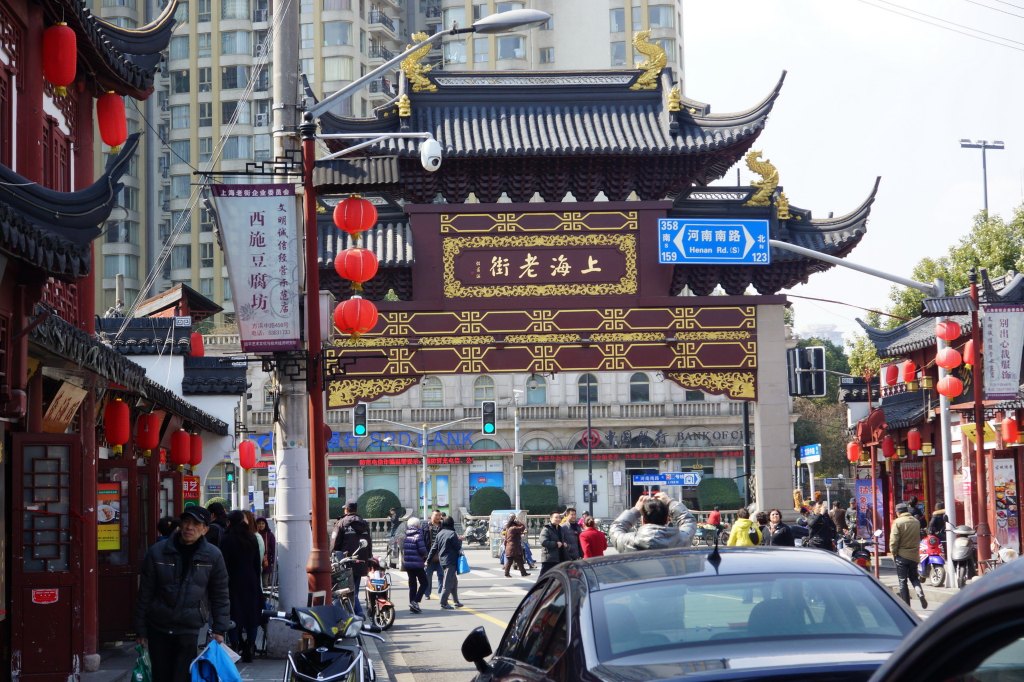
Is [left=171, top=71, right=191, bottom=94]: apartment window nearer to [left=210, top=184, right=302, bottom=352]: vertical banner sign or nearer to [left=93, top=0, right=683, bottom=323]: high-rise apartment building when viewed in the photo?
[left=93, top=0, right=683, bottom=323]: high-rise apartment building

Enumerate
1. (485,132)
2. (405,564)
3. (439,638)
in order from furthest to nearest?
(485,132) < (405,564) < (439,638)

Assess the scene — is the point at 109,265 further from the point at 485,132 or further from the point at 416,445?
the point at 485,132

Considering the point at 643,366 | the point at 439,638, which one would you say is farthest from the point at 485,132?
the point at 439,638

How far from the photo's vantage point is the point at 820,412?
7612 cm

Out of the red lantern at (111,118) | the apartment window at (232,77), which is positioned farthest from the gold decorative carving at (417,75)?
the apartment window at (232,77)

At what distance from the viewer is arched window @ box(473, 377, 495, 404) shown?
238 feet

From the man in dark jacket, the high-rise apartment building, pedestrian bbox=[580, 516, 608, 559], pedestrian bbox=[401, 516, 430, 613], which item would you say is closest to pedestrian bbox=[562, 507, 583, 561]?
pedestrian bbox=[580, 516, 608, 559]

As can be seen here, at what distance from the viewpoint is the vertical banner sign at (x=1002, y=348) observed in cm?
2470

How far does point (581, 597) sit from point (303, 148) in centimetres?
1060

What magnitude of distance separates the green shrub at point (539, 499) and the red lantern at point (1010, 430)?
40989 millimetres

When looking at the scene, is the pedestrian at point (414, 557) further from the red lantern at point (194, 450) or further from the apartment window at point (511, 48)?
the apartment window at point (511, 48)

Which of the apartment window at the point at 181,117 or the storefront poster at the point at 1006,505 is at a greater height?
the apartment window at the point at 181,117

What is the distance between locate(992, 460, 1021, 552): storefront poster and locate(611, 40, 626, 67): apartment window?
5971 centimetres

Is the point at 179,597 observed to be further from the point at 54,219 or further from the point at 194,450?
the point at 194,450
